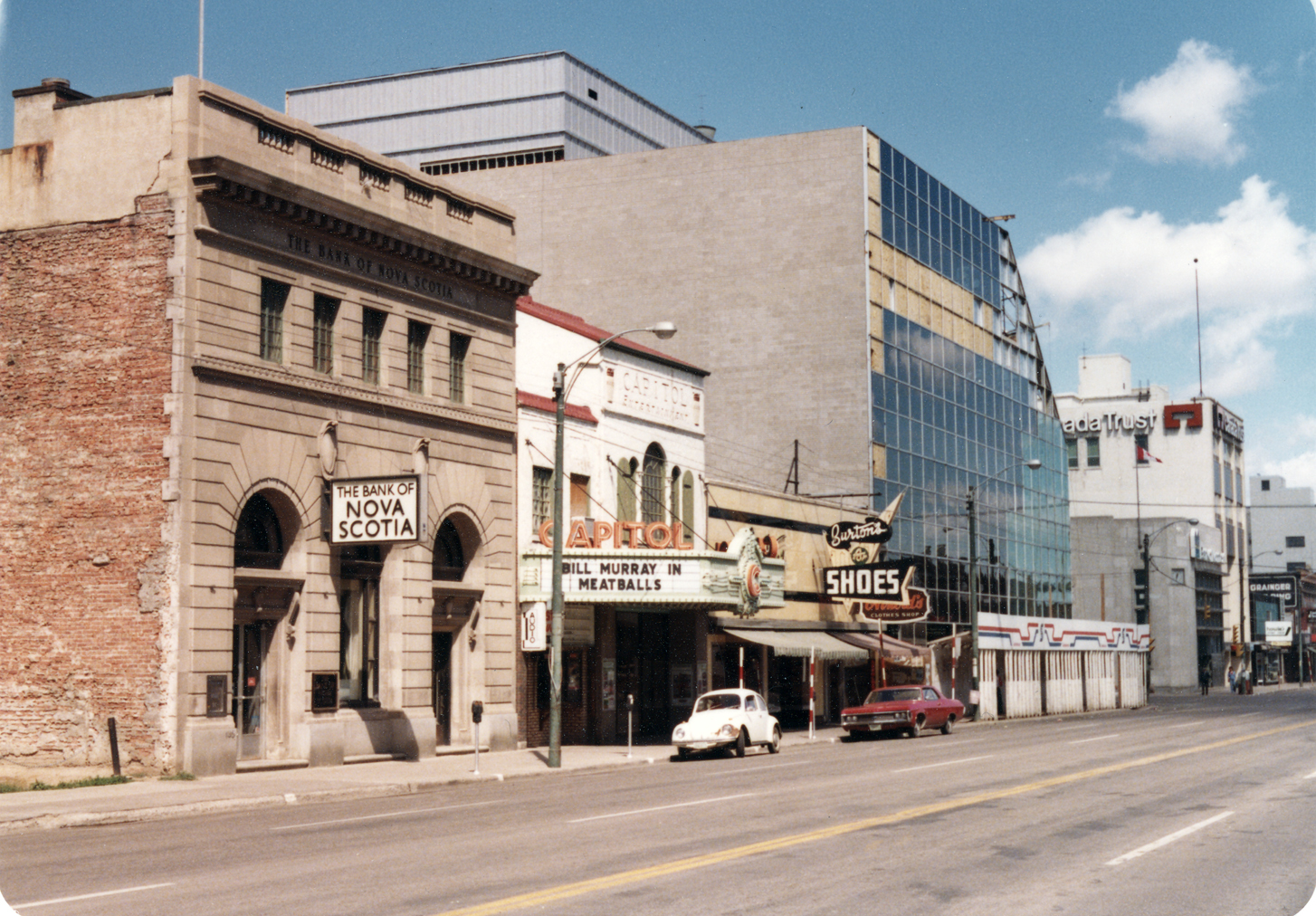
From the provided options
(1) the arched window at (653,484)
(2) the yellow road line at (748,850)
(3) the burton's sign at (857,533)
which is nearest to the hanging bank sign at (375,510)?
(2) the yellow road line at (748,850)

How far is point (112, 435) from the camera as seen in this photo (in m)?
28.6

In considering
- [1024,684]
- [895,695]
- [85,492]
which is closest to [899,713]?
[895,695]

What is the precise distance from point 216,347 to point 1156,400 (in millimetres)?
113003

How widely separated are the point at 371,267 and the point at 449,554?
7439mm

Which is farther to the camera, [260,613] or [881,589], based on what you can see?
[881,589]

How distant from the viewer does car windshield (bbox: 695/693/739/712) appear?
35116mm

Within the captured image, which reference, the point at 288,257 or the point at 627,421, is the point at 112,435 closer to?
the point at 288,257

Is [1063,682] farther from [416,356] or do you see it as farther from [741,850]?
[741,850]

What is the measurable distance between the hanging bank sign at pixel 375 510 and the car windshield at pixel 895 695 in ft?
64.2

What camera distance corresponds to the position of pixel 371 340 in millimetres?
33750

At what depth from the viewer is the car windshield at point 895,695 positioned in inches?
1756

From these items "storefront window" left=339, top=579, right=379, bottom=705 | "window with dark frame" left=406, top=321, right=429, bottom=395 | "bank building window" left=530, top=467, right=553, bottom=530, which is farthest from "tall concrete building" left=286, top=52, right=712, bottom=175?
"storefront window" left=339, top=579, right=379, bottom=705

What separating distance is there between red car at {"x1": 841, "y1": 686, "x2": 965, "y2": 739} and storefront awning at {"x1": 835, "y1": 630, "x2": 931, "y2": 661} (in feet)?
27.2

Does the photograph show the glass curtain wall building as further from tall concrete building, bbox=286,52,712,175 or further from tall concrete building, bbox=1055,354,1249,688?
tall concrete building, bbox=1055,354,1249,688
